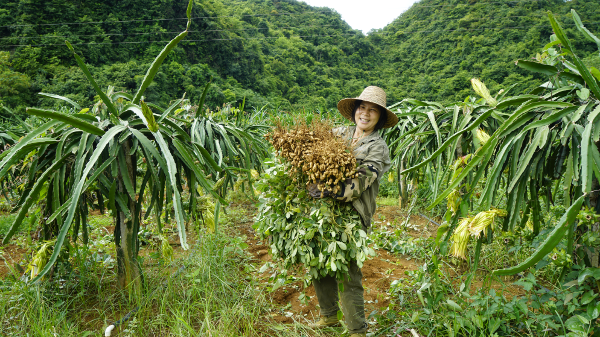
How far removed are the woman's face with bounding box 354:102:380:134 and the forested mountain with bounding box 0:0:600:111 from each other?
787 inches

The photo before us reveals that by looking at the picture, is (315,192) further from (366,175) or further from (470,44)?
(470,44)

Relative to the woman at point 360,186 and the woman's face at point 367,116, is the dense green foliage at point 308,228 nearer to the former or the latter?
the woman at point 360,186

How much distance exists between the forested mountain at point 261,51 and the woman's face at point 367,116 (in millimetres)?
19989

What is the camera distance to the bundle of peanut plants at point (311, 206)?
181 cm

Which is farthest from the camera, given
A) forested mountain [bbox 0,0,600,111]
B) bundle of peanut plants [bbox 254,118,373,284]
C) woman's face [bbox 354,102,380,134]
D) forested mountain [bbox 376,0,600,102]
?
forested mountain [bbox 376,0,600,102]

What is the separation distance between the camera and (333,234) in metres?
1.88

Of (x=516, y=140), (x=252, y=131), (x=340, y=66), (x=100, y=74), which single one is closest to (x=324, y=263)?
(x=516, y=140)

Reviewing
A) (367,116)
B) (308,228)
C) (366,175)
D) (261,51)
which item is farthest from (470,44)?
(308,228)

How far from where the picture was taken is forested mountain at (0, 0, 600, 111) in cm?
2289

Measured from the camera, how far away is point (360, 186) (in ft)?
6.28

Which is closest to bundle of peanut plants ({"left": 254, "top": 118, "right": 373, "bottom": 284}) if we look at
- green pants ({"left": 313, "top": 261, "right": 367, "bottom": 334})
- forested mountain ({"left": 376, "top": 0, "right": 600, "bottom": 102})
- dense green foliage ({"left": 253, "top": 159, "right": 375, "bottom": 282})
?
dense green foliage ({"left": 253, "top": 159, "right": 375, "bottom": 282})

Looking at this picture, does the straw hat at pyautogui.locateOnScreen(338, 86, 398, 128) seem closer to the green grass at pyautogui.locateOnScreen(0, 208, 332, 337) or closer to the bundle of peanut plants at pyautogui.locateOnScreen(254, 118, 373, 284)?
the bundle of peanut plants at pyautogui.locateOnScreen(254, 118, 373, 284)

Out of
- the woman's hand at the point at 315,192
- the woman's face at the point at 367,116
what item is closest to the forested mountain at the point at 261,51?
the woman's face at the point at 367,116

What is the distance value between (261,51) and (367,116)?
40107 mm
